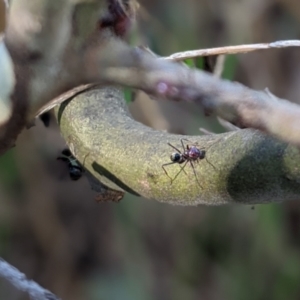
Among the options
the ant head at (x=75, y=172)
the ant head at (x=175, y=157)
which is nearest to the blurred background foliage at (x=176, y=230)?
the ant head at (x=75, y=172)

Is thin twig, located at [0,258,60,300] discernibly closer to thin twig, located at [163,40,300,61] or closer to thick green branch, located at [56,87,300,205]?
thick green branch, located at [56,87,300,205]

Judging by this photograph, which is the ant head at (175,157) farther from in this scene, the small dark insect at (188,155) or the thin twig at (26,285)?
the thin twig at (26,285)

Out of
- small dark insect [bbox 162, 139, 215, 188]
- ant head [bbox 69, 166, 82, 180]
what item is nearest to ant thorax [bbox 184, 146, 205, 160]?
small dark insect [bbox 162, 139, 215, 188]

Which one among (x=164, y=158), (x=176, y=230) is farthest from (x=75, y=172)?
(x=176, y=230)

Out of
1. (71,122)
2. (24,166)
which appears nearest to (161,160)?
Answer: (71,122)

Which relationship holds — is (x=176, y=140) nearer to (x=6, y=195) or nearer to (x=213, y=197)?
(x=213, y=197)
